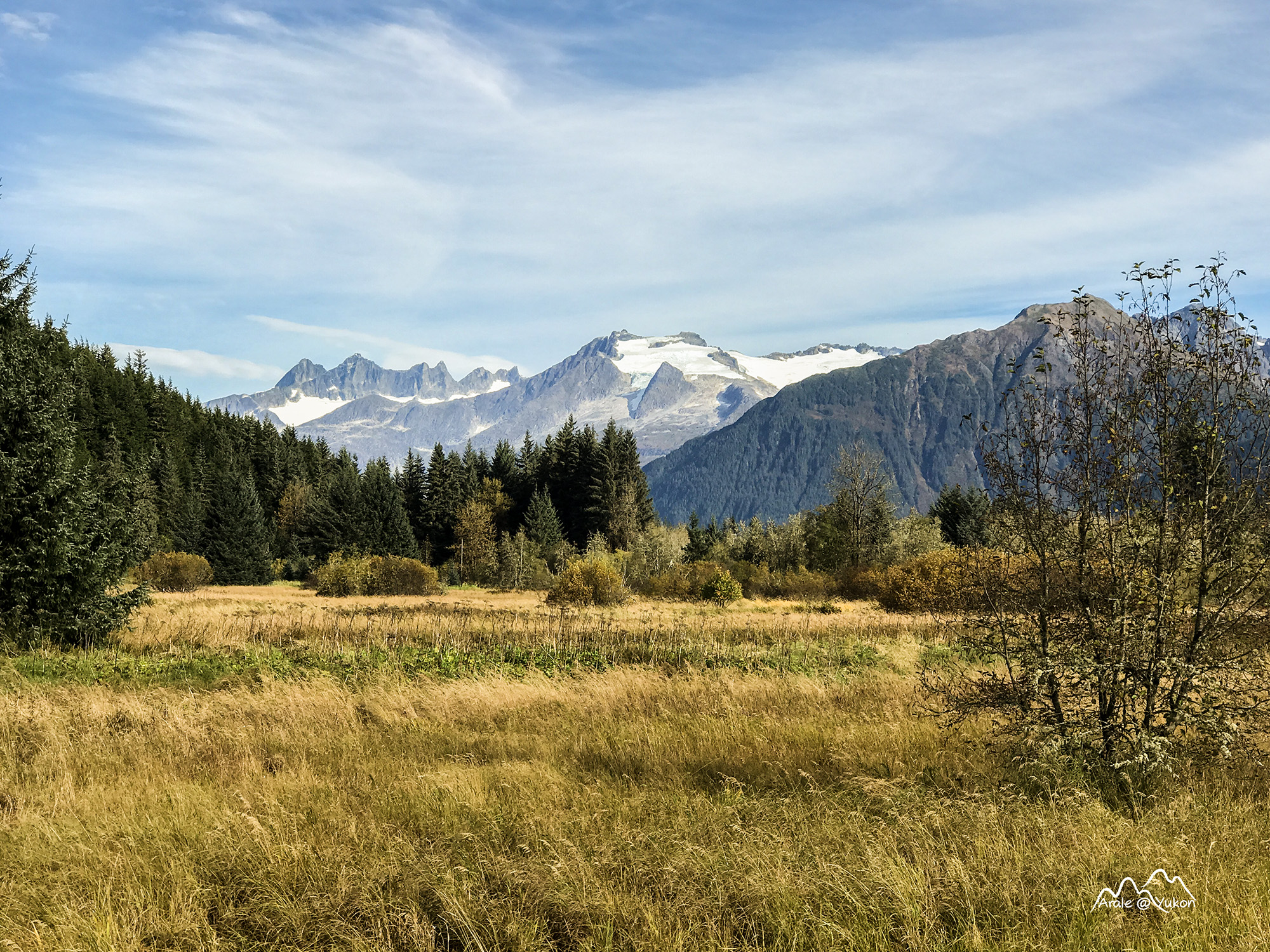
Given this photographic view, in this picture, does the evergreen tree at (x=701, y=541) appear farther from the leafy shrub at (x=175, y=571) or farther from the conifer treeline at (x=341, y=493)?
the leafy shrub at (x=175, y=571)

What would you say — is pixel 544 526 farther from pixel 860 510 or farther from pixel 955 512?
pixel 955 512

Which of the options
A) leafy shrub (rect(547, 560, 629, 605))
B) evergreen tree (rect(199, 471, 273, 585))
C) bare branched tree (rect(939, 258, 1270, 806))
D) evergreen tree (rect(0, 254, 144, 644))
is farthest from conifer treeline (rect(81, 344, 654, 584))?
bare branched tree (rect(939, 258, 1270, 806))

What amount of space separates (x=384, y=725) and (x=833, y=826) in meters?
6.98

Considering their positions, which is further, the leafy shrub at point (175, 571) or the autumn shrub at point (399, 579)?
the leafy shrub at point (175, 571)

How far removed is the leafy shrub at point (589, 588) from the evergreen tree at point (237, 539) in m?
35.4

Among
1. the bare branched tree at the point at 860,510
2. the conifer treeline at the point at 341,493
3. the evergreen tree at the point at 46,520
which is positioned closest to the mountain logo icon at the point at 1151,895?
the evergreen tree at the point at 46,520

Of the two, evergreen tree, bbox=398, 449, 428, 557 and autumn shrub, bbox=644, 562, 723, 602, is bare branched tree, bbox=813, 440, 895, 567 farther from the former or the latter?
evergreen tree, bbox=398, 449, 428, 557

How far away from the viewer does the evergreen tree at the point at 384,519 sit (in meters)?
72.2

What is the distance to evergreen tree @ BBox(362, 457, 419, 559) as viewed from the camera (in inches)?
2844

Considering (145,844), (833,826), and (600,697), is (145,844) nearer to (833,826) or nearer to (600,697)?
(833,826)

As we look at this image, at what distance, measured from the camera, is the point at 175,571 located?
57094 mm

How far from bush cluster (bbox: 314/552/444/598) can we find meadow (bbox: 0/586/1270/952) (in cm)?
4180

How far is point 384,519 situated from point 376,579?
21981mm

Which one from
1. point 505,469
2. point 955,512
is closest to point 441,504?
point 505,469
